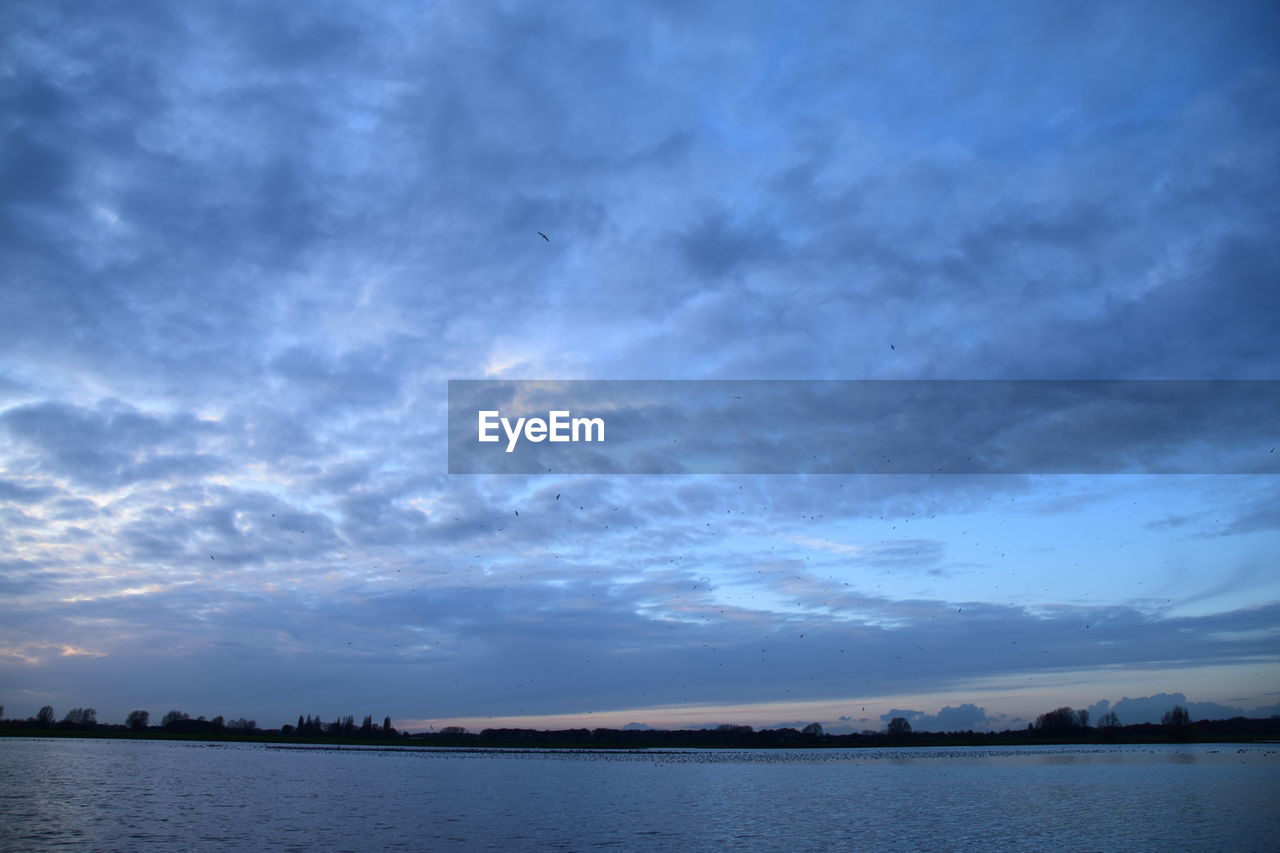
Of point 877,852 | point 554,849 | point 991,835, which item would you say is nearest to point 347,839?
point 554,849

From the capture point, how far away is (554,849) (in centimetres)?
3600

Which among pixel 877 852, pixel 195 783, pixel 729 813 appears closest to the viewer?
pixel 877 852

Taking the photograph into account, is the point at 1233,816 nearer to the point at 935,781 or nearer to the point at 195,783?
the point at 935,781

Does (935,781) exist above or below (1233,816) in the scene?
below

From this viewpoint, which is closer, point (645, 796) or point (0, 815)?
point (0, 815)

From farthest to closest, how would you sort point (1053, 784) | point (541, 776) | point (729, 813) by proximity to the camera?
point (541, 776), point (1053, 784), point (729, 813)

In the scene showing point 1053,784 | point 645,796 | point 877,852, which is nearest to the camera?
point 877,852

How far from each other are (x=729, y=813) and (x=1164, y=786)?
49976 mm

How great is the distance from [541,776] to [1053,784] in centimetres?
5669

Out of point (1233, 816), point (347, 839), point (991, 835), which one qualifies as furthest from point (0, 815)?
point (1233, 816)

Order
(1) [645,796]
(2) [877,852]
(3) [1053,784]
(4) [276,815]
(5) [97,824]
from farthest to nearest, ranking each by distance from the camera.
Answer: (3) [1053,784], (1) [645,796], (4) [276,815], (5) [97,824], (2) [877,852]

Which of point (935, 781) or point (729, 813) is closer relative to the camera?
point (729, 813)

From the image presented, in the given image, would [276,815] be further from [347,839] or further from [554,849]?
[554,849]

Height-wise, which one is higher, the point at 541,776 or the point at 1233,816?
the point at 1233,816
